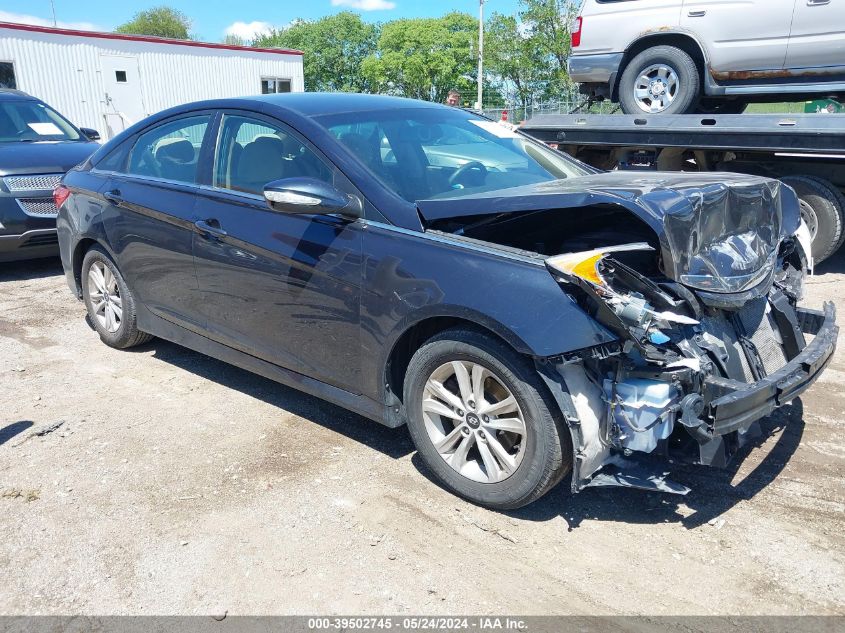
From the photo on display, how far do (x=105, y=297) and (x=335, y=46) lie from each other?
305 feet

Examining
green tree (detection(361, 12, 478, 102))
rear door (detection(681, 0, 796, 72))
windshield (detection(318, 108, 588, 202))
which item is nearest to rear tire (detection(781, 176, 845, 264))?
rear door (detection(681, 0, 796, 72))

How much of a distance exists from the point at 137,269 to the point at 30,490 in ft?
5.48

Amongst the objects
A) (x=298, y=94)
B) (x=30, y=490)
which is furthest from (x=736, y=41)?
(x=30, y=490)

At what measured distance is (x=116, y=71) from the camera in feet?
73.4

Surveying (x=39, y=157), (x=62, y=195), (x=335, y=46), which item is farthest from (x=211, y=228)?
(x=335, y=46)

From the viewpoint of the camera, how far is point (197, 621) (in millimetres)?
2562

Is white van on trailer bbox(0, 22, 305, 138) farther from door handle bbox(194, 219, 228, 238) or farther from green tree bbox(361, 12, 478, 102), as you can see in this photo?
green tree bbox(361, 12, 478, 102)

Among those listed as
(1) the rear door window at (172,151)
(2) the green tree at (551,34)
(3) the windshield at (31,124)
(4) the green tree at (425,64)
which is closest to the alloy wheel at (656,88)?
(1) the rear door window at (172,151)

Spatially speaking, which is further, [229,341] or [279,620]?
[229,341]

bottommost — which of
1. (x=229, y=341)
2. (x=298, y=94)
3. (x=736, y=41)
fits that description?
(x=229, y=341)

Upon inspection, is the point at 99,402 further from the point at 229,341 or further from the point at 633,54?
the point at 633,54

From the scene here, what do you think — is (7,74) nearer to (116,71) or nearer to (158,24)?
(116,71)

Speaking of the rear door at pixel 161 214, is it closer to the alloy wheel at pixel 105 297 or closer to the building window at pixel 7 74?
the alloy wheel at pixel 105 297

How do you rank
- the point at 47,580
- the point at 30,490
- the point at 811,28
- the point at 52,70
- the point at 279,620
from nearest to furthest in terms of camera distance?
the point at 279,620 < the point at 47,580 < the point at 30,490 < the point at 811,28 < the point at 52,70
